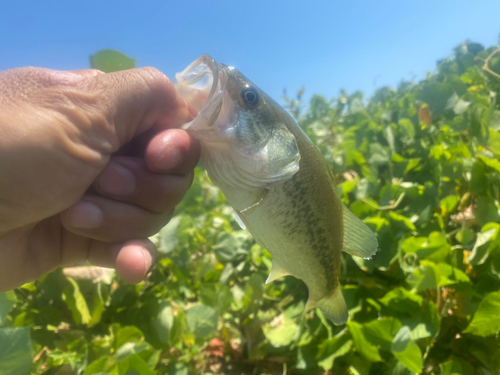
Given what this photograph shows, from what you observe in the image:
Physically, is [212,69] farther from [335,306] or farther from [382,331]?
[382,331]

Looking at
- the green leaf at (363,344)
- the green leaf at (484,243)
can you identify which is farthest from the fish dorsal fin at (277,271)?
the green leaf at (484,243)

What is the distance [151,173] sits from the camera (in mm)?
858

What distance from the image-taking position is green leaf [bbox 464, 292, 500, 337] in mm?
820

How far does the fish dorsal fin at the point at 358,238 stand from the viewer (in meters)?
0.95

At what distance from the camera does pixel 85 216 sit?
79 cm

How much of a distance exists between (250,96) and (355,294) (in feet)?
3.19

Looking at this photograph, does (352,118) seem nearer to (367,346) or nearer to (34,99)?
(367,346)

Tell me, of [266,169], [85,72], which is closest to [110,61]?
[85,72]

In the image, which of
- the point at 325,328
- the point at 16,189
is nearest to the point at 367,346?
the point at 325,328

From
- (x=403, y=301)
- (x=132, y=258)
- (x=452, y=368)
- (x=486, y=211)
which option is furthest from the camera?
(x=486, y=211)

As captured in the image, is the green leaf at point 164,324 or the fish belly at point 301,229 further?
the green leaf at point 164,324

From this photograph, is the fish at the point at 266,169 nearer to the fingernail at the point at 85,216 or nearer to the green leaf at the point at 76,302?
the fingernail at the point at 85,216

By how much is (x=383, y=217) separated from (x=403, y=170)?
0.42 m

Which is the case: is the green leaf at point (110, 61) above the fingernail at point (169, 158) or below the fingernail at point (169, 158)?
above
